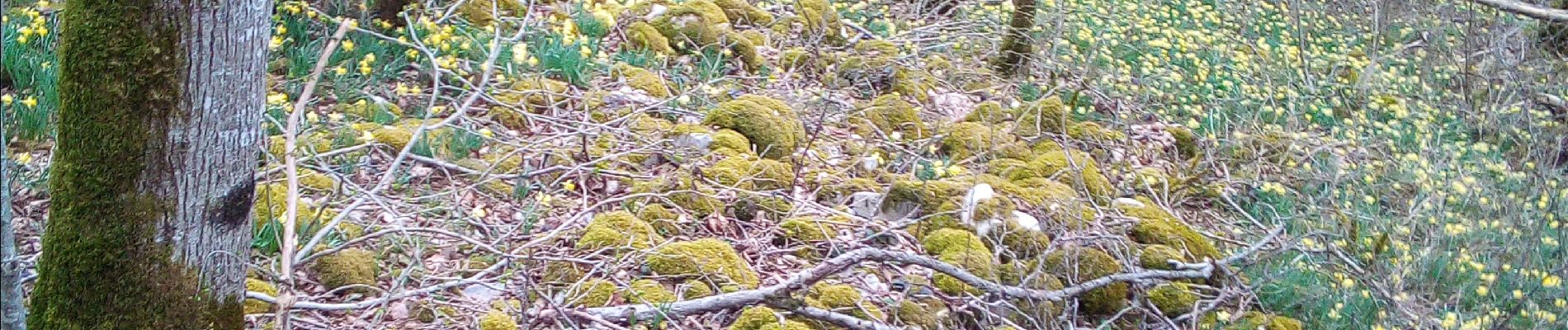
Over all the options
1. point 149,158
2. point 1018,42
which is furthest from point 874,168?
point 149,158

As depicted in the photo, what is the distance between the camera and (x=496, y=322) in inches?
133

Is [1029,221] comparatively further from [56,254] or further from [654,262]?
[56,254]

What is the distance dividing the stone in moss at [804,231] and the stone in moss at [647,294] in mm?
739

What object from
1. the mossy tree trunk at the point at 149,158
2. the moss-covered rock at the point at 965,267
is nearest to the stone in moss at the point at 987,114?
the moss-covered rock at the point at 965,267

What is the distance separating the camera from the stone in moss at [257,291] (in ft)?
10.8

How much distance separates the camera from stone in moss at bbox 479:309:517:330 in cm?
336

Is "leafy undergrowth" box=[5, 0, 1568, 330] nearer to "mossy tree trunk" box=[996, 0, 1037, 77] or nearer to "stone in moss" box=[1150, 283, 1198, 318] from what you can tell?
"stone in moss" box=[1150, 283, 1198, 318]

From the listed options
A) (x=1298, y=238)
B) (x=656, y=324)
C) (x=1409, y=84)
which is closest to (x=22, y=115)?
(x=656, y=324)

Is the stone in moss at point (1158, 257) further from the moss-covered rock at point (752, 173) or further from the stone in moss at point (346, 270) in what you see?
the stone in moss at point (346, 270)

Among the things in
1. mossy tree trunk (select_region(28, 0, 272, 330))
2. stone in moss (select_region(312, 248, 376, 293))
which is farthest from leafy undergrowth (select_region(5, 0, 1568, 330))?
mossy tree trunk (select_region(28, 0, 272, 330))

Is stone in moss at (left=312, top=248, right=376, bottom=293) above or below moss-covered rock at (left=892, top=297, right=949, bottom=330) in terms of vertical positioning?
above

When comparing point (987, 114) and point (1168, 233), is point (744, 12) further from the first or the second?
point (1168, 233)

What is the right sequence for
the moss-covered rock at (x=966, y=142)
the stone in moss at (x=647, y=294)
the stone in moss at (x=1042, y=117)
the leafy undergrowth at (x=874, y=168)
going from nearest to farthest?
the stone in moss at (x=647, y=294) → the leafy undergrowth at (x=874, y=168) → the moss-covered rock at (x=966, y=142) → the stone in moss at (x=1042, y=117)

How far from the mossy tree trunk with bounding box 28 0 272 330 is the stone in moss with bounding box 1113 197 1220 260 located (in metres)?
3.69
